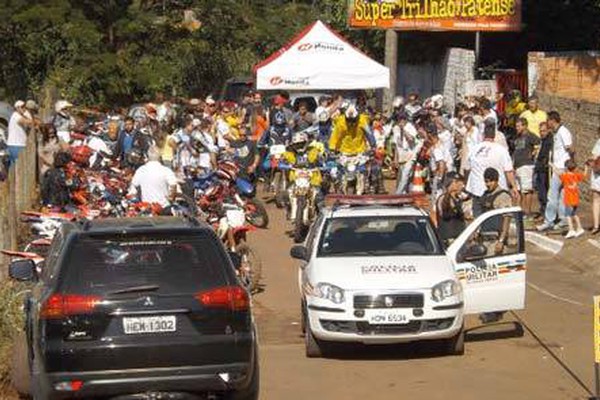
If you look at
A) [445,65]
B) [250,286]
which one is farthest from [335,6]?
[250,286]

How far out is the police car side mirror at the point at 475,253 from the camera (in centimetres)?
1395

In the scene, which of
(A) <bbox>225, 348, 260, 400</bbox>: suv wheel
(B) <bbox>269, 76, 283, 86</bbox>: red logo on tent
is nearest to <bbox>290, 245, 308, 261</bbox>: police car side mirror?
(A) <bbox>225, 348, 260, 400</bbox>: suv wheel

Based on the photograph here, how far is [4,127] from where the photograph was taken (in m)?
29.2

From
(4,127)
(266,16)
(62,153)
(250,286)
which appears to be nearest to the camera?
(250,286)

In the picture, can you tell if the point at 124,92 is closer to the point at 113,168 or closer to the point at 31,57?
the point at 31,57

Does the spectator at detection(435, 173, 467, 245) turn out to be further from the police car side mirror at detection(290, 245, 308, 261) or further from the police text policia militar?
the police text policia militar

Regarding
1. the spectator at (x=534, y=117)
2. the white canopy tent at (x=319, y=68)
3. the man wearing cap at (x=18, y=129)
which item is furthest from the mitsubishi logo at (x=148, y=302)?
the white canopy tent at (x=319, y=68)

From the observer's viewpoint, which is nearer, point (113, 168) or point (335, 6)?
point (113, 168)

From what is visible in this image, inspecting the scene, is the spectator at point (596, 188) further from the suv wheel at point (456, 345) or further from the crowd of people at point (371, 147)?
the suv wheel at point (456, 345)

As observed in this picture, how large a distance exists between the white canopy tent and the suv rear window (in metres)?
20.1

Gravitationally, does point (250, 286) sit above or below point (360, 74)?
below

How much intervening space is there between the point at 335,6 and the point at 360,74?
18112 millimetres

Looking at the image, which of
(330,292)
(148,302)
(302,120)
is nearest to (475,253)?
(330,292)

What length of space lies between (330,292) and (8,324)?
317 cm
